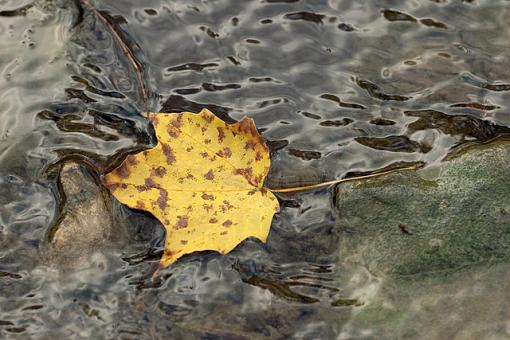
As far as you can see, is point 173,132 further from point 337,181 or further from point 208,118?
point 337,181

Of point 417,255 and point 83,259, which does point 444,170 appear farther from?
point 83,259

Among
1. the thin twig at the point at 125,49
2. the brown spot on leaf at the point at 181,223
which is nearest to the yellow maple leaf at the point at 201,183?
the brown spot on leaf at the point at 181,223

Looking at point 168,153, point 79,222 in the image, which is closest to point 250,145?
point 168,153

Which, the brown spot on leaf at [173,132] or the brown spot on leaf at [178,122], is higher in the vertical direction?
the brown spot on leaf at [178,122]

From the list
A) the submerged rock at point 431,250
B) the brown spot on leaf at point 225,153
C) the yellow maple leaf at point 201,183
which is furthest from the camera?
the brown spot on leaf at point 225,153


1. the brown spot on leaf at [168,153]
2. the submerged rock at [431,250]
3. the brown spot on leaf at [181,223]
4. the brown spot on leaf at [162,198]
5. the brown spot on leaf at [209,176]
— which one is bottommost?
the submerged rock at [431,250]

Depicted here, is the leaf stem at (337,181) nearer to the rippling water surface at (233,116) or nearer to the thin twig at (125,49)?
the rippling water surface at (233,116)

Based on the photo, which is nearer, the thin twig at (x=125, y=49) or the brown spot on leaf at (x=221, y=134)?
the brown spot on leaf at (x=221, y=134)

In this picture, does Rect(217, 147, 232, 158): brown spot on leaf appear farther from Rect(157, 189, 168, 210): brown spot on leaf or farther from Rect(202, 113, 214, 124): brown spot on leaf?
Rect(157, 189, 168, 210): brown spot on leaf
